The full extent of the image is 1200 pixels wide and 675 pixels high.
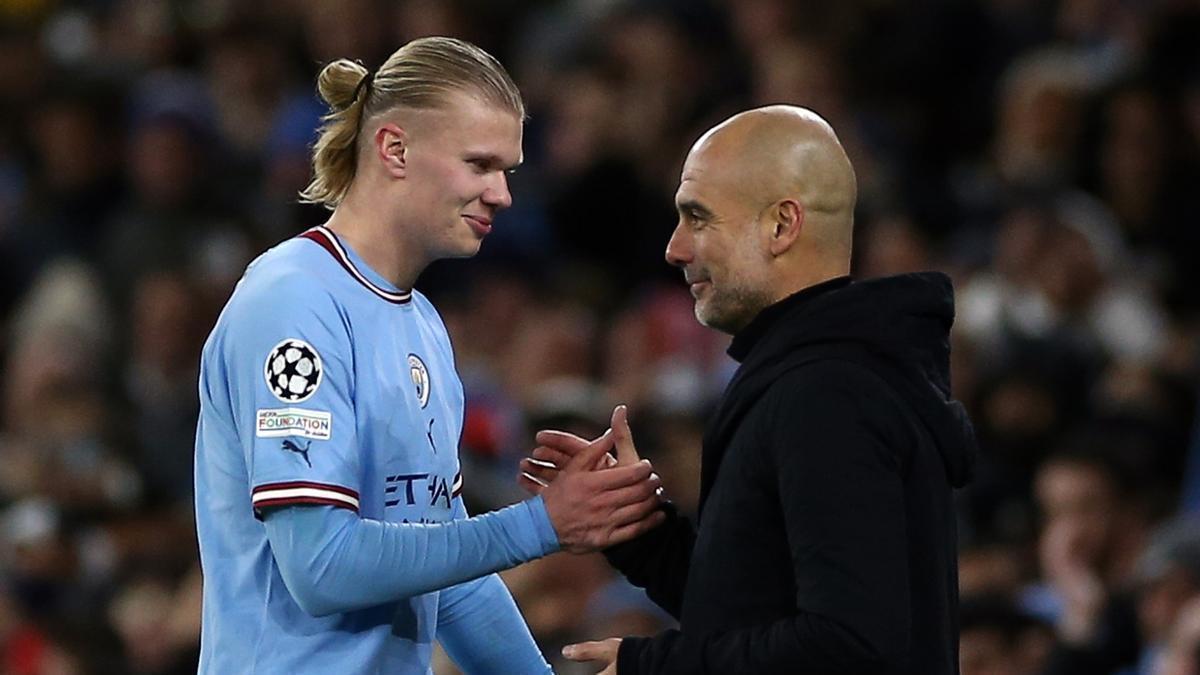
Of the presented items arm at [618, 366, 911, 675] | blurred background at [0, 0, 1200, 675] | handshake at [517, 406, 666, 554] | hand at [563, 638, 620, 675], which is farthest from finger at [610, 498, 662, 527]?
blurred background at [0, 0, 1200, 675]

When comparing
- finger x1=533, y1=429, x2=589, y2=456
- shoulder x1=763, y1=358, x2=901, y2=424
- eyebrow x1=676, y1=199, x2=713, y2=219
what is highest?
eyebrow x1=676, y1=199, x2=713, y2=219

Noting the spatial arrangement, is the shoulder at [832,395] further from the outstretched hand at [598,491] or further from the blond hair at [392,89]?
the blond hair at [392,89]

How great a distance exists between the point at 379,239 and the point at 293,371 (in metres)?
0.38

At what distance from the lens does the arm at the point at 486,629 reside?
13.4 feet

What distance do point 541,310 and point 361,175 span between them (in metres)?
4.79

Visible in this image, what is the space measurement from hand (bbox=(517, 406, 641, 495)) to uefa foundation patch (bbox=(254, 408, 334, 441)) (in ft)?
1.53

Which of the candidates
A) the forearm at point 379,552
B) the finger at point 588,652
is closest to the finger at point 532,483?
the forearm at point 379,552

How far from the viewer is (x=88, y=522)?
325 inches

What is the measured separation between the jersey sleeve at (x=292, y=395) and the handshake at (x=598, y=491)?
14.2 inches

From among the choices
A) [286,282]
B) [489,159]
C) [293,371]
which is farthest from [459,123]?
[293,371]

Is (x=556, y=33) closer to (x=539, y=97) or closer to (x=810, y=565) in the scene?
(x=539, y=97)

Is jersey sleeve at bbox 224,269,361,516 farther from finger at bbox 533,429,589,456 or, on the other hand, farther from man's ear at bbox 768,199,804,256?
man's ear at bbox 768,199,804,256

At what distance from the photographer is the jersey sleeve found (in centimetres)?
351

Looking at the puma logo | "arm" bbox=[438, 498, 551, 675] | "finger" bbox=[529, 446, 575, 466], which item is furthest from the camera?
"arm" bbox=[438, 498, 551, 675]
